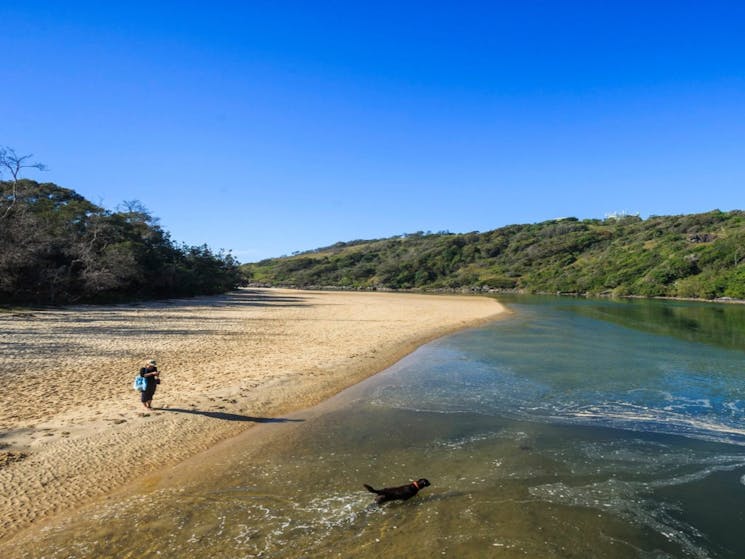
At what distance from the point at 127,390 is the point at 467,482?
1022cm

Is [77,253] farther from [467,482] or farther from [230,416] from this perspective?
[467,482]

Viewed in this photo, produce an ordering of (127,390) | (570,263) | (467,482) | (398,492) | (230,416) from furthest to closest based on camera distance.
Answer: (570,263)
(127,390)
(230,416)
(467,482)
(398,492)

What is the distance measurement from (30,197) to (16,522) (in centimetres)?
5239

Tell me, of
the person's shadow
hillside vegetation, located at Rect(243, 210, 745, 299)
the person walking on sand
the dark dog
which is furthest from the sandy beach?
hillside vegetation, located at Rect(243, 210, 745, 299)

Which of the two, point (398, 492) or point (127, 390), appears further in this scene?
point (127, 390)

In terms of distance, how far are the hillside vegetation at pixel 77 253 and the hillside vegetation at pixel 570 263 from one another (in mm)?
86074

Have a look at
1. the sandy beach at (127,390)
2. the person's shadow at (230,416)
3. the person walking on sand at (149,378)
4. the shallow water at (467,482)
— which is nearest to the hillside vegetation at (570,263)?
the shallow water at (467,482)

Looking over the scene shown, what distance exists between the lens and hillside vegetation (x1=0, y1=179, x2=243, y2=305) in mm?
34469

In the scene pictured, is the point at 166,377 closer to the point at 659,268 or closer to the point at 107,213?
the point at 107,213

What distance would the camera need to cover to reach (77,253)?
3978cm

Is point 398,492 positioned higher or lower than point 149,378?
lower

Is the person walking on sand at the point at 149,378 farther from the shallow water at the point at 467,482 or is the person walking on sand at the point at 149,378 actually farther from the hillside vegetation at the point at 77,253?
the hillside vegetation at the point at 77,253

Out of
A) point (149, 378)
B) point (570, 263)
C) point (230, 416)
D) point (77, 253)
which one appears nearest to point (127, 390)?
point (149, 378)

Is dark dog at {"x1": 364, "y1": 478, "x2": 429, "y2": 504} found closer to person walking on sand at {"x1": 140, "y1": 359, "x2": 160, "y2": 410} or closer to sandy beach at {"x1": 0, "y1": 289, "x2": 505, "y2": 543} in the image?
sandy beach at {"x1": 0, "y1": 289, "x2": 505, "y2": 543}
